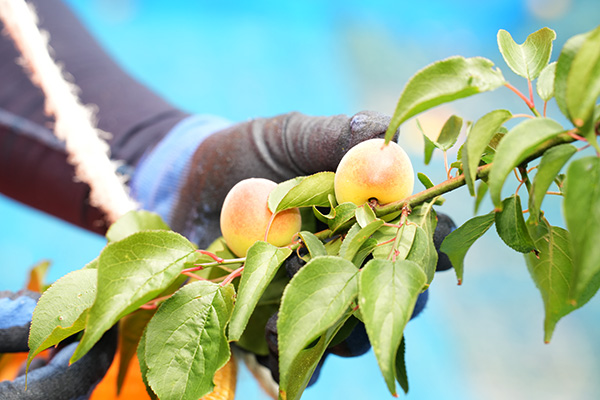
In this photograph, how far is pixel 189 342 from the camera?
0.20 m

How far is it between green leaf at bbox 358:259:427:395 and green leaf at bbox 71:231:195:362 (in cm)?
8

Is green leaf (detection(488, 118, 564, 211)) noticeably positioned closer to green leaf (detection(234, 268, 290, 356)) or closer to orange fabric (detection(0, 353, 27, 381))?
green leaf (detection(234, 268, 290, 356))

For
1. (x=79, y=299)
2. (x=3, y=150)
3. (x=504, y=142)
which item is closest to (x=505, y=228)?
(x=504, y=142)

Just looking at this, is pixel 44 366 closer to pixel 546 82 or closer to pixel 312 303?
pixel 312 303

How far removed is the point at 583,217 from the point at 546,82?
90 mm

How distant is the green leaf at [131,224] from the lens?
0.95 feet

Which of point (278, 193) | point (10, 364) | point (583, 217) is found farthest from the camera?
point (10, 364)

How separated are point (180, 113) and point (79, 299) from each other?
50 cm

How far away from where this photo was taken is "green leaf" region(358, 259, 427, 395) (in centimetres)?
16

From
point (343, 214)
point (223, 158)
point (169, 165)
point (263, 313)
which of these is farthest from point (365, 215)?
point (169, 165)

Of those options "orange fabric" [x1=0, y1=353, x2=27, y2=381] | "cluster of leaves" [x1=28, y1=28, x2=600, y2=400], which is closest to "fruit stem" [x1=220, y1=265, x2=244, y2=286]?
"cluster of leaves" [x1=28, y1=28, x2=600, y2=400]

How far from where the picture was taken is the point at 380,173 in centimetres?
22

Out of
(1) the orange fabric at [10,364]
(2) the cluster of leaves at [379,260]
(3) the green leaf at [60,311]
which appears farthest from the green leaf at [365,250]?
(1) the orange fabric at [10,364]

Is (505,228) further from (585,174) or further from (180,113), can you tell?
(180,113)
